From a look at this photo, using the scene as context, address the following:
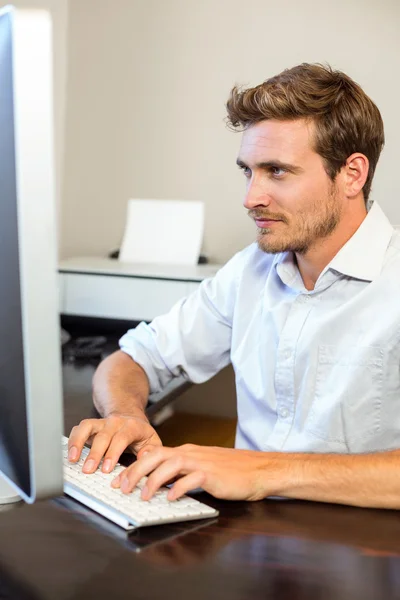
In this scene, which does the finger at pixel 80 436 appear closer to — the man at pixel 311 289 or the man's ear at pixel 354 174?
Answer: the man at pixel 311 289

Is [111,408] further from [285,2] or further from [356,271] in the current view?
[285,2]

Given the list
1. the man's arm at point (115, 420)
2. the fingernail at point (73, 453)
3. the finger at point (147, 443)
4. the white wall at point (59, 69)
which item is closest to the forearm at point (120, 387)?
the man's arm at point (115, 420)

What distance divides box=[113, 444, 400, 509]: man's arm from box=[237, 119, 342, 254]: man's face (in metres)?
0.48

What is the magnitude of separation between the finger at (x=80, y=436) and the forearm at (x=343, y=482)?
0.83 ft

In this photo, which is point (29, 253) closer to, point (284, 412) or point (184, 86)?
point (284, 412)

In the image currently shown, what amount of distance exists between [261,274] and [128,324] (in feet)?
2.46

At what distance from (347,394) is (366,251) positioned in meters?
0.25

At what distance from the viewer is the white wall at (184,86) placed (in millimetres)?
2273

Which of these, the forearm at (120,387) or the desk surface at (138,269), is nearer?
the forearm at (120,387)

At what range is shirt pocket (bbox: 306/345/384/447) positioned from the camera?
1.25 metres

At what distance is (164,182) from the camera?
2529mm

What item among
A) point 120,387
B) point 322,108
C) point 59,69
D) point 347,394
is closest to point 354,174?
point 322,108

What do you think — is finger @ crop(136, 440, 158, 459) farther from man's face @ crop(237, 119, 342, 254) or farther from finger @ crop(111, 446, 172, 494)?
man's face @ crop(237, 119, 342, 254)

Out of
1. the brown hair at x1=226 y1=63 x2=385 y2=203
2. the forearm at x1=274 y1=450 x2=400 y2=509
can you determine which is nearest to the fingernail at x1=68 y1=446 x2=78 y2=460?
the forearm at x1=274 y1=450 x2=400 y2=509
